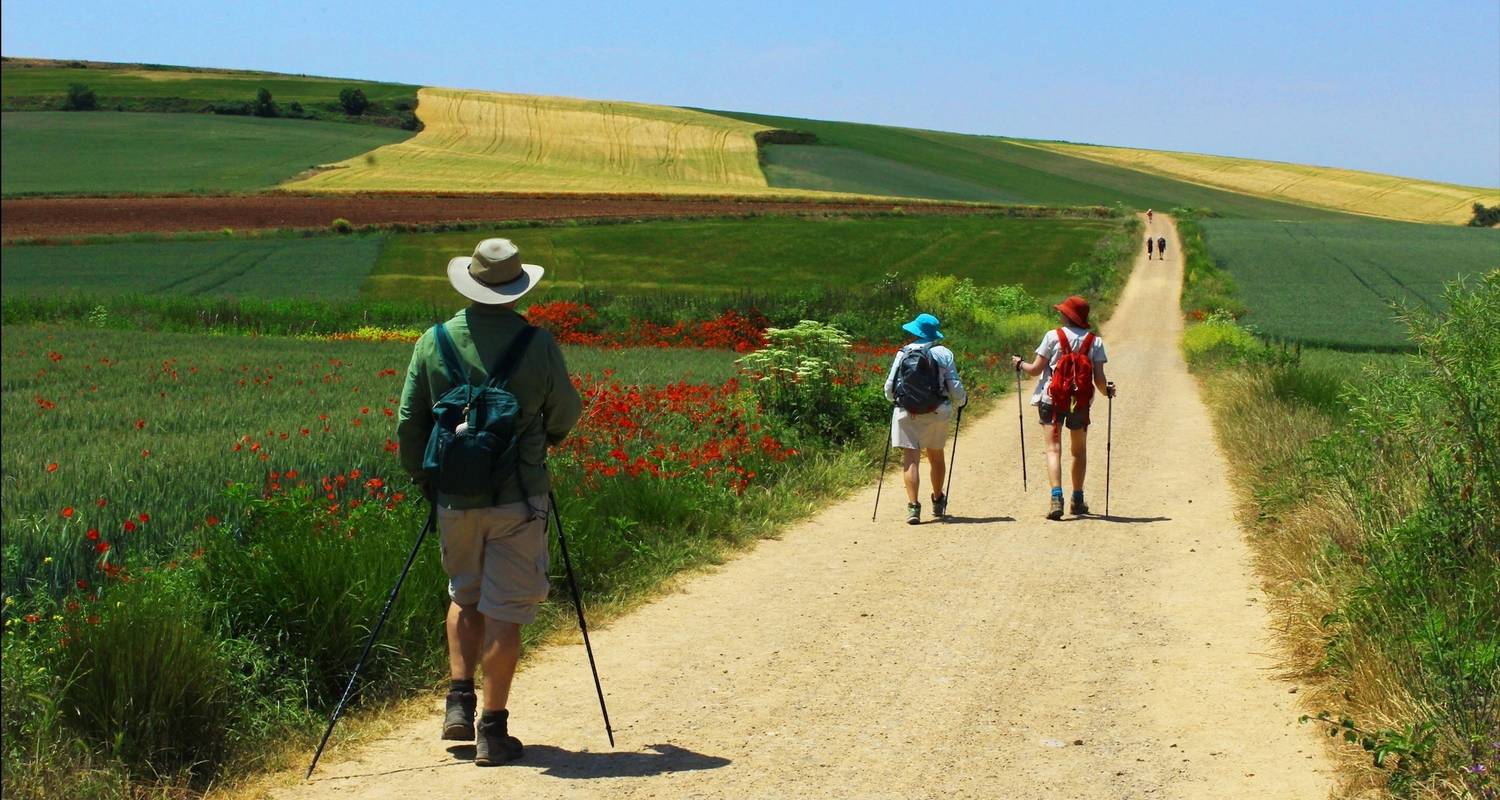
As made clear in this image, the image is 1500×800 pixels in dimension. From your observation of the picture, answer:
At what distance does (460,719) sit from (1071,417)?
7.62m

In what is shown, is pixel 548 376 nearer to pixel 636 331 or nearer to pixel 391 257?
pixel 636 331

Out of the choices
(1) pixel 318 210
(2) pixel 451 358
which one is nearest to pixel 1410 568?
(2) pixel 451 358

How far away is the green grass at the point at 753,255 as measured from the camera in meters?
47.9

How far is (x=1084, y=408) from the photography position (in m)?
12.4

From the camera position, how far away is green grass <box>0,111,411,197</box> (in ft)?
223

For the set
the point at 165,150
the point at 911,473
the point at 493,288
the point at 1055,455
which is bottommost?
the point at 911,473

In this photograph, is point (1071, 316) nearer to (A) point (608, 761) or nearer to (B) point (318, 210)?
(A) point (608, 761)

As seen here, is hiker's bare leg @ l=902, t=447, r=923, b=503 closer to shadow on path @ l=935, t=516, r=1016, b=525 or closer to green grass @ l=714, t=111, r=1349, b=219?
shadow on path @ l=935, t=516, r=1016, b=525

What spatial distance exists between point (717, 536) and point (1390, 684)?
5644 millimetres

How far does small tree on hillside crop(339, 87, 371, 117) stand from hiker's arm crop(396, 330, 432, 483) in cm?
10224

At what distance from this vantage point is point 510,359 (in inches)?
229

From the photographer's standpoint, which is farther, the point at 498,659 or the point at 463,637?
the point at 463,637

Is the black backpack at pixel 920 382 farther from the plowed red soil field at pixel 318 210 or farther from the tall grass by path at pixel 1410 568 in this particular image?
the plowed red soil field at pixel 318 210

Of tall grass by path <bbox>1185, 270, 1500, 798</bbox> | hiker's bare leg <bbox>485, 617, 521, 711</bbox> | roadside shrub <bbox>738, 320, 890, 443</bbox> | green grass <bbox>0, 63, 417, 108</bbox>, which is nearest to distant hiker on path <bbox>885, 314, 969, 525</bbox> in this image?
tall grass by path <bbox>1185, 270, 1500, 798</bbox>
